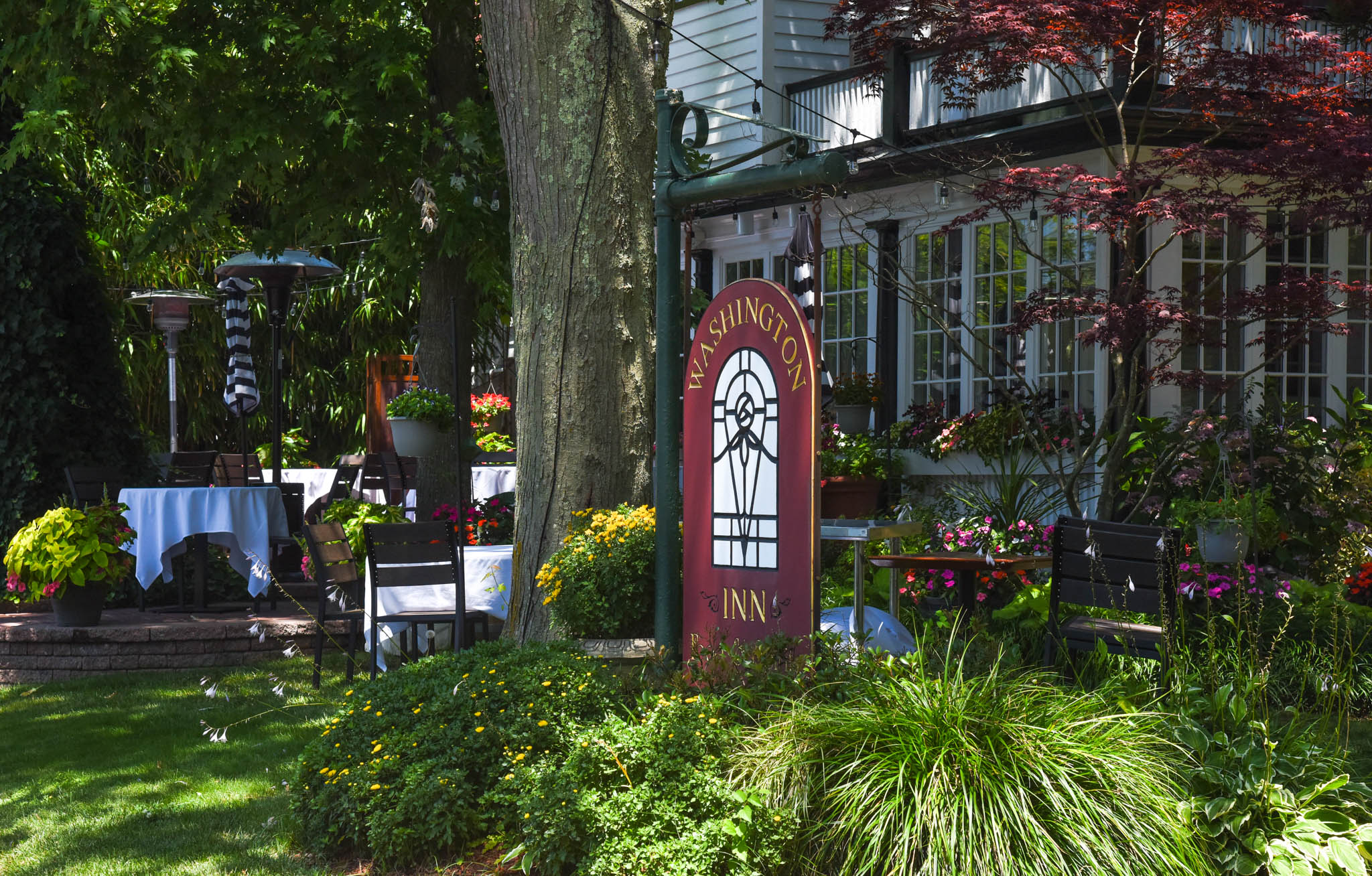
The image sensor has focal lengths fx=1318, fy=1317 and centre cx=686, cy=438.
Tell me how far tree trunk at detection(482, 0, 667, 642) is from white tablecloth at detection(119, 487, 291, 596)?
3.57 meters

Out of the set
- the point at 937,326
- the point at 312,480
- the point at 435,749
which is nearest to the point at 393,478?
the point at 312,480

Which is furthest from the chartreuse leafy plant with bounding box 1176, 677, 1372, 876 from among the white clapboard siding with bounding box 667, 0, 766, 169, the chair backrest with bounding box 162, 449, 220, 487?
the chair backrest with bounding box 162, 449, 220, 487

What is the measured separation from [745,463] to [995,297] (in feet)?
21.2

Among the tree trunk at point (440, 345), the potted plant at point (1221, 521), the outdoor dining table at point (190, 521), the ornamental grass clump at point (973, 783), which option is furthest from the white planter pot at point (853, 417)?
the ornamental grass clump at point (973, 783)

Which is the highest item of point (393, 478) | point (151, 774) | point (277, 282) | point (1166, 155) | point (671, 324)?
point (1166, 155)

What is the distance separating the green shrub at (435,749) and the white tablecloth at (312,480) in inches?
392

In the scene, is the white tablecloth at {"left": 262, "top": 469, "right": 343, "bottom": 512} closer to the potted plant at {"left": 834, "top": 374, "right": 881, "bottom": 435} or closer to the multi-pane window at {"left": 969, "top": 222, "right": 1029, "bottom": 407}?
the potted plant at {"left": 834, "top": 374, "right": 881, "bottom": 435}

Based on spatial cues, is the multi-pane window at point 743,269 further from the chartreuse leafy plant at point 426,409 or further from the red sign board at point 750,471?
the red sign board at point 750,471

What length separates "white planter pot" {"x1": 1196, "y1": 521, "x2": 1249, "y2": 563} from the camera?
24.2ft

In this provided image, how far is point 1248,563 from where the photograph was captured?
7.59 m

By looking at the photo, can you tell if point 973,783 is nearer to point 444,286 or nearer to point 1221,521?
point 1221,521

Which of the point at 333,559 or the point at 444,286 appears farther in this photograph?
the point at 444,286

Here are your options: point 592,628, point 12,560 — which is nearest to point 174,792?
point 592,628

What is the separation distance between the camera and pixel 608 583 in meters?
5.65
